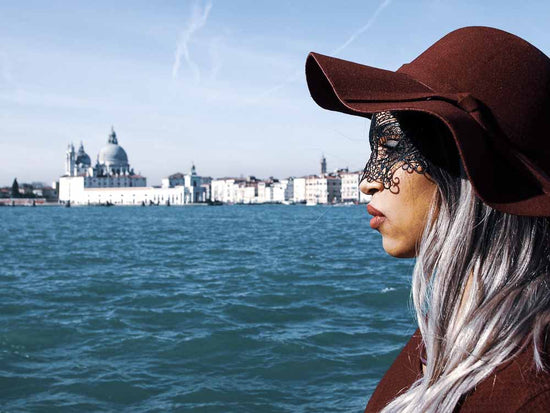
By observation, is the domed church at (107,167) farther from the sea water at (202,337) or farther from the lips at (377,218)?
the lips at (377,218)

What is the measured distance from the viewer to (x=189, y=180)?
106m

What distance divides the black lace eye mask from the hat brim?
8 cm

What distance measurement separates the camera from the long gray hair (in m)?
0.59

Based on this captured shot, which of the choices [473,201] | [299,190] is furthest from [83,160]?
[473,201]

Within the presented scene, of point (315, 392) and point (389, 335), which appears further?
point (389, 335)

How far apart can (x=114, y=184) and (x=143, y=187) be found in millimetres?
4796

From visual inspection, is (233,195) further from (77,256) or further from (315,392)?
(315,392)

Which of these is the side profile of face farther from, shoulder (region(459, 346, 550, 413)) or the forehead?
shoulder (region(459, 346, 550, 413))

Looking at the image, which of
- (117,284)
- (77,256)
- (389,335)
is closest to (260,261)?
(117,284)

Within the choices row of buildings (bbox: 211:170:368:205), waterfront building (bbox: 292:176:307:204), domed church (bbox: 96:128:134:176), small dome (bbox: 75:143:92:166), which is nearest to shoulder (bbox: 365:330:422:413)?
row of buildings (bbox: 211:170:368:205)

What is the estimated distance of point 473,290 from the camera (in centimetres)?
64

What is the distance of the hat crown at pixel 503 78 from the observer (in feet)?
1.97

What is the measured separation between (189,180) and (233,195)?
29.1 feet

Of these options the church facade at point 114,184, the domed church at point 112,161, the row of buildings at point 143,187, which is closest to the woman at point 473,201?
the row of buildings at point 143,187
